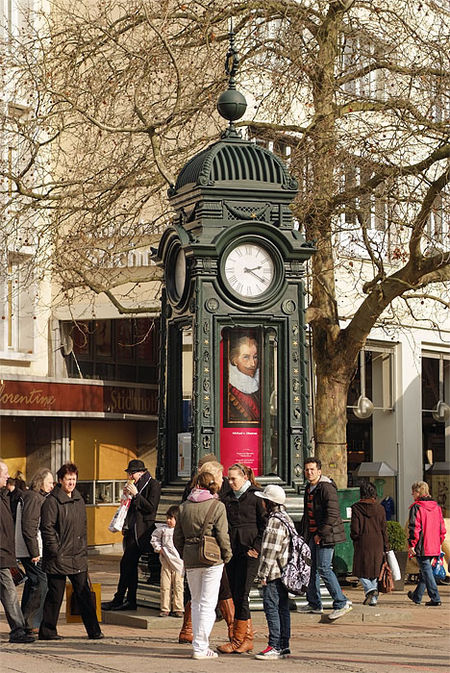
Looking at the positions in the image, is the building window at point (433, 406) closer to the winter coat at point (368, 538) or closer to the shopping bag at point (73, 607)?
the winter coat at point (368, 538)

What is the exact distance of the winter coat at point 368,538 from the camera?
15820mm

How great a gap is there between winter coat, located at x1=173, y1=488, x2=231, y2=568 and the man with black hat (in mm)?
2606

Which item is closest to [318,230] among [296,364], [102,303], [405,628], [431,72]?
[431,72]

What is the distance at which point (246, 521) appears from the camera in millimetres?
12336

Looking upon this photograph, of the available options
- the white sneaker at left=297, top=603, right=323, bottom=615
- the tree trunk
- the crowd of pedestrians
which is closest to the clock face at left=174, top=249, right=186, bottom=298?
the crowd of pedestrians

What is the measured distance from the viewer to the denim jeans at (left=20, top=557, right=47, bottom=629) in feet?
45.1

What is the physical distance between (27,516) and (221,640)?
2.33 metres

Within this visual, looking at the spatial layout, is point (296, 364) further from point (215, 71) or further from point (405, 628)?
point (215, 71)

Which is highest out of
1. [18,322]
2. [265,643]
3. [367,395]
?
[18,322]

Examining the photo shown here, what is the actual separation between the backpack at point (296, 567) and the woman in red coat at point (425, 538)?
5881mm

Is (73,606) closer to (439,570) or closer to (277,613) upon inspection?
(277,613)

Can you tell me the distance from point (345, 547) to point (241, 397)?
17.5ft

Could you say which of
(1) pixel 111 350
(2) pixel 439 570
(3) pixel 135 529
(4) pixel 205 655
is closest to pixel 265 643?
(4) pixel 205 655

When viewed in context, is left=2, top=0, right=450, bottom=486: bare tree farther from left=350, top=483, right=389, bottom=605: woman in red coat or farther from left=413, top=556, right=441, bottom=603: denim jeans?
left=350, top=483, right=389, bottom=605: woman in red coat
